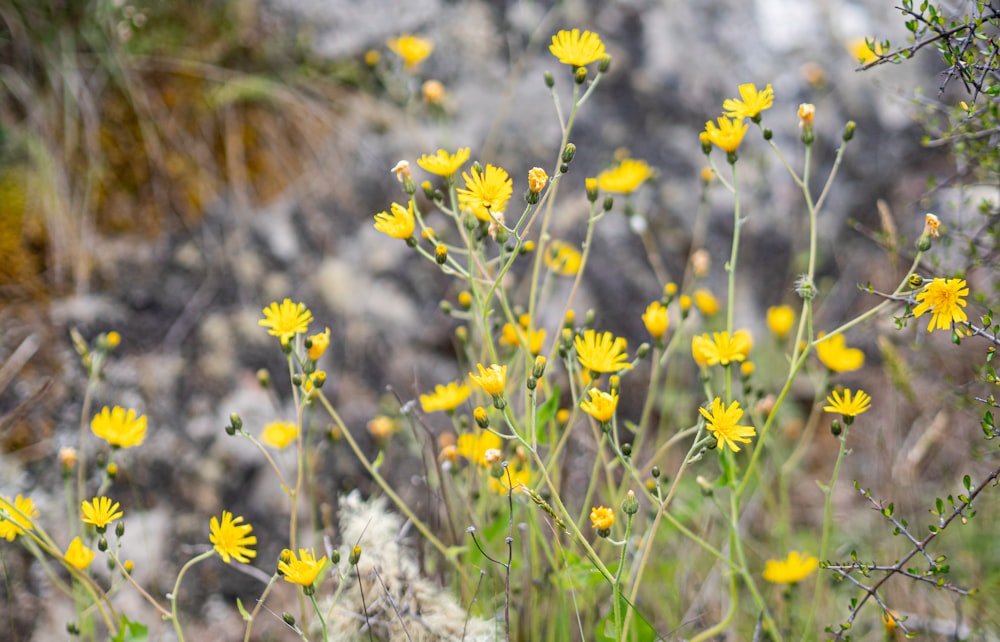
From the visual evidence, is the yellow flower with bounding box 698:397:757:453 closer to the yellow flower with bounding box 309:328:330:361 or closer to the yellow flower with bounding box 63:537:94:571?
the yellow flower with bounding box 309:328:330:361

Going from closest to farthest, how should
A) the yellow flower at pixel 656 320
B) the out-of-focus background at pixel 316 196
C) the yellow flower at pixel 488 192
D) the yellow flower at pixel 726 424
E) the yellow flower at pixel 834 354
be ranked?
the yellow flower at pixel 726 424, the yellow flower at pixel 488 192, the yellow flower at pixel 656 320, the yellow flower at pixel 834 354, the out-of-focus background at pixel 316 196

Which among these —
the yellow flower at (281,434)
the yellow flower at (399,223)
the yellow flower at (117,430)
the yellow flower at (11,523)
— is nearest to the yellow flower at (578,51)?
the yellow flower at (399,223)

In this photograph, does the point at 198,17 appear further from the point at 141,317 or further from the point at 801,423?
the point at 801,423

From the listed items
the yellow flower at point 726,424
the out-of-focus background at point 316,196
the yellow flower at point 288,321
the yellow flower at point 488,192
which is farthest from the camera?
the out-of-focus background at point 316,196

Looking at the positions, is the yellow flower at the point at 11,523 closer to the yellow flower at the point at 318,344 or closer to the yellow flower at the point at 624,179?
the yellow flower at the point at 318,344

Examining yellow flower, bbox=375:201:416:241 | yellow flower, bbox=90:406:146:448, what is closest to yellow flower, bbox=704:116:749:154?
yellow flower, bbox=375:201:416:241

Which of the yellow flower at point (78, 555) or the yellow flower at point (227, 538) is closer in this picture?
the yellow flower at point (227, 538)
